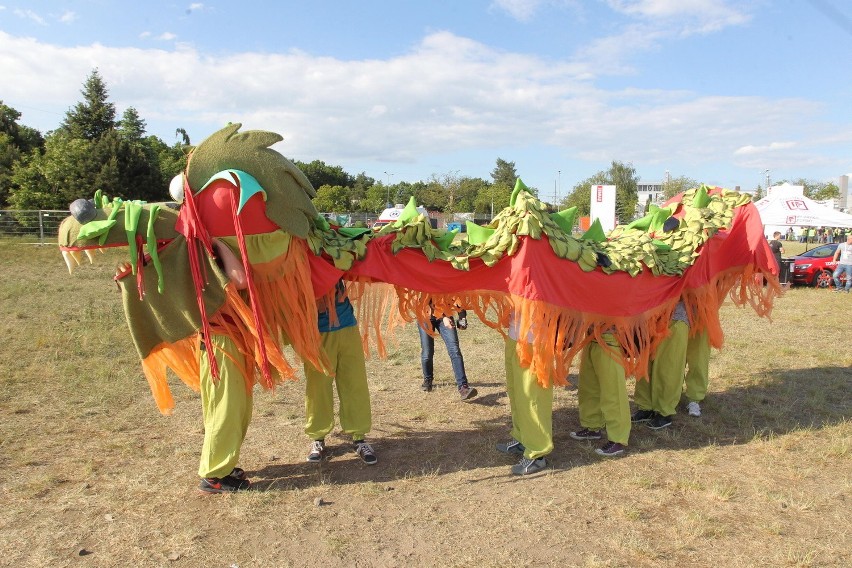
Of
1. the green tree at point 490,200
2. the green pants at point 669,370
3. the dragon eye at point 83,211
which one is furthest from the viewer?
the green tree at point 490,200

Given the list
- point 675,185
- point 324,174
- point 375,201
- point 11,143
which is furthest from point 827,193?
point 11,143

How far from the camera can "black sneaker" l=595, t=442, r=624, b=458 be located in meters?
3.89

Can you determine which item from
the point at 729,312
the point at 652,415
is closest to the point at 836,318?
the point at 729,312

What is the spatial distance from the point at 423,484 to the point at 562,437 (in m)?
1.22

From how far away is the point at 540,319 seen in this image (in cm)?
349

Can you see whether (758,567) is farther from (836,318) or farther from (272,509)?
(836,318)

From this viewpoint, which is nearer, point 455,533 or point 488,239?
point 455,533

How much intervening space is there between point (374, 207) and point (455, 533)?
4544cm

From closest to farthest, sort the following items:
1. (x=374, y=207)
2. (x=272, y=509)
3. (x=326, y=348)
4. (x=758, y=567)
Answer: (x=758, y=567) → (x=272, y=509) → (x=326, y=348) → (x=374, y=207)

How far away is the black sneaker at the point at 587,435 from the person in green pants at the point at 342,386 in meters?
1.44

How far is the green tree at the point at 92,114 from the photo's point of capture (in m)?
30.5

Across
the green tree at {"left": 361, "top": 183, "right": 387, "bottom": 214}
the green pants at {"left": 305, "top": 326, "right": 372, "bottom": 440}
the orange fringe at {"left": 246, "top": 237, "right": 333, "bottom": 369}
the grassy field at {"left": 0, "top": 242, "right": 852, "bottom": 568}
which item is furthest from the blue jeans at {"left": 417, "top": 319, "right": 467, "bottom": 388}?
the green tree at {"left": 361, "top": 183, "right": 387, "bottom": 214}

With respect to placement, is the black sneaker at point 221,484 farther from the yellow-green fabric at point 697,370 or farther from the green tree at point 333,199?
the green tree at point 333,199

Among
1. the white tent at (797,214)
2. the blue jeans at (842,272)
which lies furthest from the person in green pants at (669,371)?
the white tent at (797,214)
